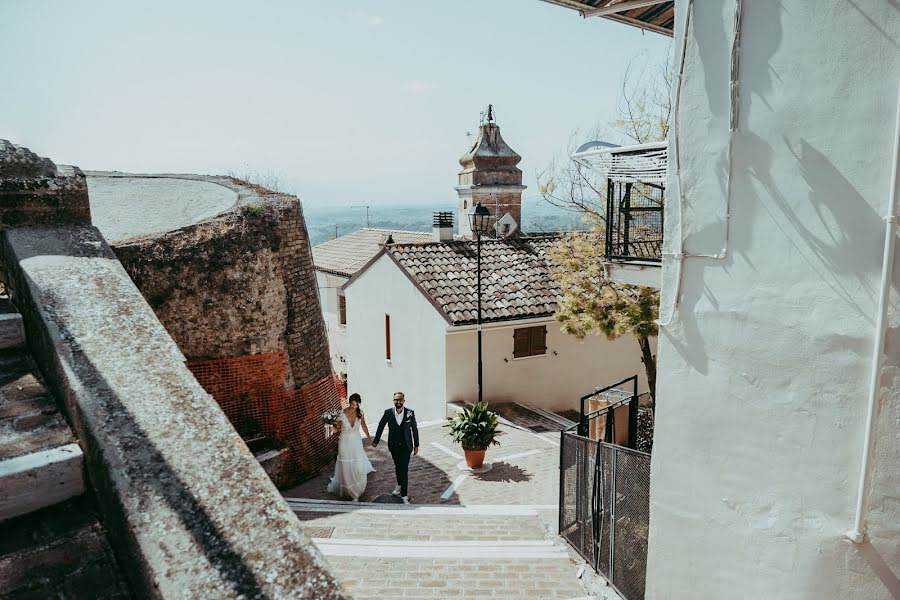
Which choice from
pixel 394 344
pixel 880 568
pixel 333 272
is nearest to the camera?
pixel 880 568

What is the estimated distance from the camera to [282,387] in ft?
30.1

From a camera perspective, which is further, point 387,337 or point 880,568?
point 387,337

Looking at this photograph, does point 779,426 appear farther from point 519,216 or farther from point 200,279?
point 519,216

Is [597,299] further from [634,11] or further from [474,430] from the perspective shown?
[634,11]

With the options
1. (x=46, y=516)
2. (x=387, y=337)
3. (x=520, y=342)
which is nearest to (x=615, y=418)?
(x=520, y=342)

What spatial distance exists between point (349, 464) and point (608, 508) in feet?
12.7

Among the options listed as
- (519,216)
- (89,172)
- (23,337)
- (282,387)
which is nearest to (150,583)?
(23,337)

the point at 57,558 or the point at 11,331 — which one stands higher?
the point at 11,331

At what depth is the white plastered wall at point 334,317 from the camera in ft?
88.0

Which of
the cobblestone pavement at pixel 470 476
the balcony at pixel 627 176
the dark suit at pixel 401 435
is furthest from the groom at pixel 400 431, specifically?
the balcony at pixel 627 176

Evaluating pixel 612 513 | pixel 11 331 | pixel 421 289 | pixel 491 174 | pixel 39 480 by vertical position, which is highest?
pixel 491 174

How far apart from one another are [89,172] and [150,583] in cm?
1252

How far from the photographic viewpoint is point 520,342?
1553 centimetres

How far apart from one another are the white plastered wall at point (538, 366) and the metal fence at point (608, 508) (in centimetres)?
681
